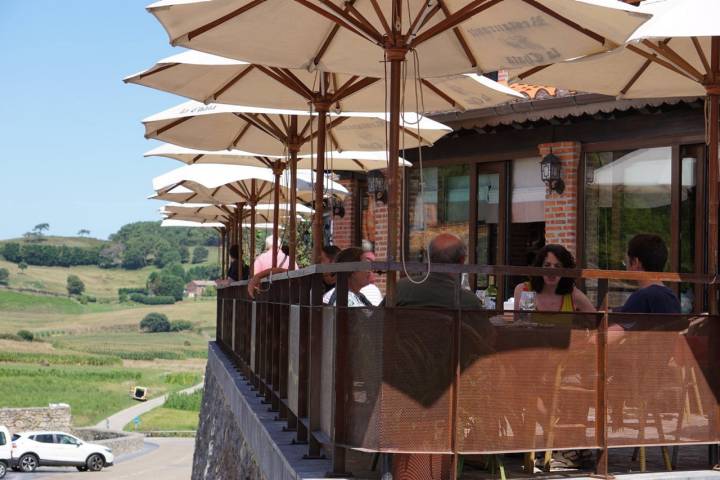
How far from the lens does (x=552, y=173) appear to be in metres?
13.3

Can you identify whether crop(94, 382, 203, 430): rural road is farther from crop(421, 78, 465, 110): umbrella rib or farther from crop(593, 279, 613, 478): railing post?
crop(593, 279, 613, 478): railing post

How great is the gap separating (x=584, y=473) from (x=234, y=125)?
6.30m

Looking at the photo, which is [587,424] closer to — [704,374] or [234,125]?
[704,374]

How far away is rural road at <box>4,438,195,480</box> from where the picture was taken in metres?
44.2

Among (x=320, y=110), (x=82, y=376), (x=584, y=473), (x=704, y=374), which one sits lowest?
(x=82, y=376)

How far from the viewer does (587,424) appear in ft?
17.9

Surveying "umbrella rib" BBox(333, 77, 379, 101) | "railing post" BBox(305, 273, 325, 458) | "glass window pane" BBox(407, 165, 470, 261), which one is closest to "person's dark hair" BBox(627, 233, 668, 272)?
"railing post" BBox(305, 273, 325, 458)

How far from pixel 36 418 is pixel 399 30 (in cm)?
5545

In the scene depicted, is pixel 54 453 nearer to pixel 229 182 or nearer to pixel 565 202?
pixel 229 182

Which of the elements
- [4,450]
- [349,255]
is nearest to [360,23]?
[349,255]

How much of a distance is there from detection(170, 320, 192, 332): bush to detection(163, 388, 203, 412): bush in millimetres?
89004

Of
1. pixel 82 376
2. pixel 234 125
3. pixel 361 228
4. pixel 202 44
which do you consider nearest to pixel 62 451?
pixel 361 228

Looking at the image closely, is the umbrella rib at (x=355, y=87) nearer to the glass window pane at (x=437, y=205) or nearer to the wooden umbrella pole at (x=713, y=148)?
the wooden umbrella pole at (x=713, y=148)

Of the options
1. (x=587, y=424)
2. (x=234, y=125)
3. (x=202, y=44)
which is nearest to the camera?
(x=587, y=424)
